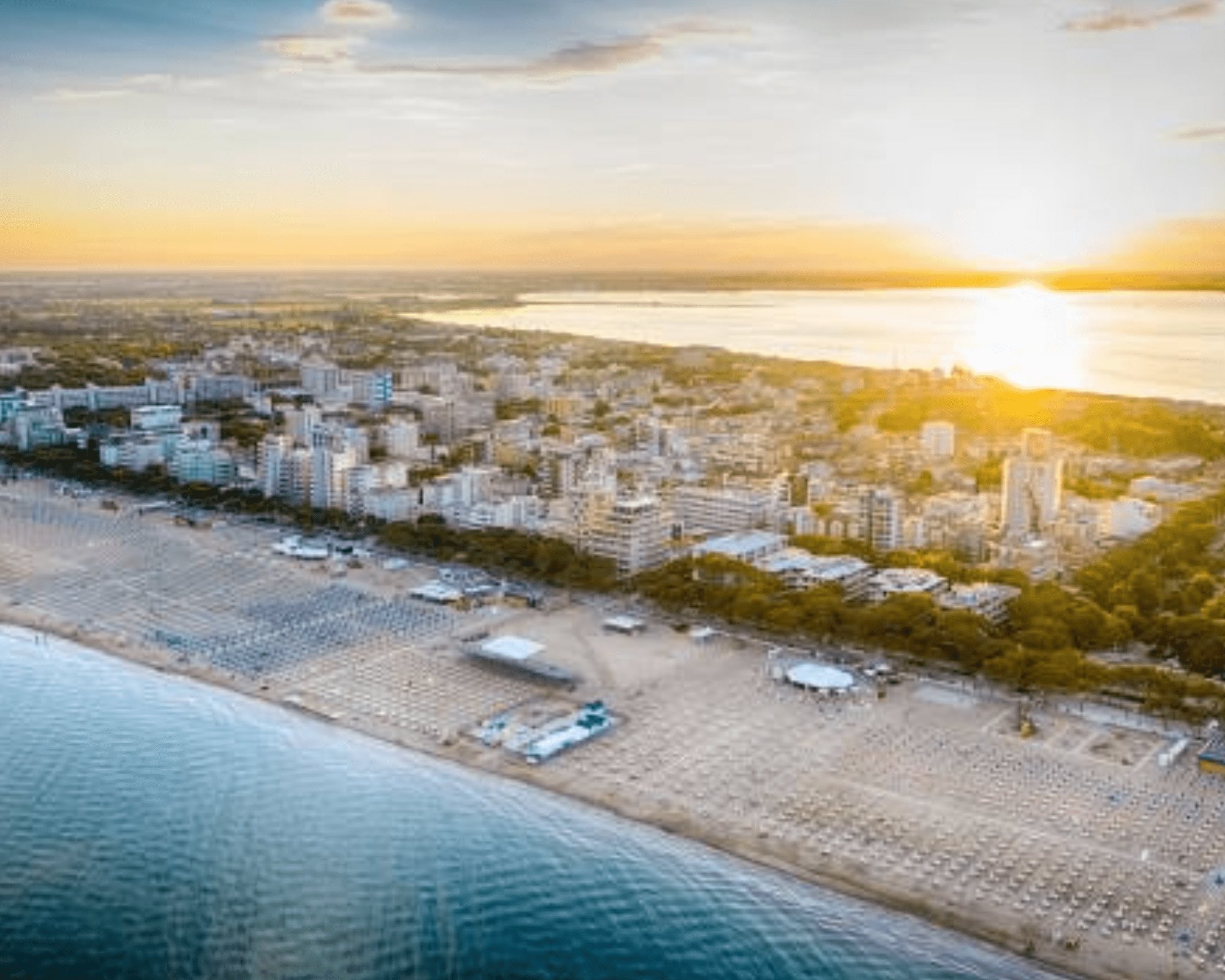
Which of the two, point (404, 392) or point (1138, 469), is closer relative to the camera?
point (1138, 469)

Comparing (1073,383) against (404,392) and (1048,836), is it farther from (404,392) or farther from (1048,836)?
(1048,836)

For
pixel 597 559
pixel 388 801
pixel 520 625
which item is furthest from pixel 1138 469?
pixel 388 801

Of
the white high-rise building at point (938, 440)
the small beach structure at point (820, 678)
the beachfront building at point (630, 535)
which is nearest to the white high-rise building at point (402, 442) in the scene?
the beachfront building at point (630, 535)

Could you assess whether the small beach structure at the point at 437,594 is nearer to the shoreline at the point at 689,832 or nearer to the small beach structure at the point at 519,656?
the small beach structure at the point at 519,656

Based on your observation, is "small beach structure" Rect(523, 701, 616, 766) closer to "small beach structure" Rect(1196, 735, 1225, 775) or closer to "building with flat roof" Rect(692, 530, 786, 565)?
"building with flat roof" Rect(692, 530, 786, 565)

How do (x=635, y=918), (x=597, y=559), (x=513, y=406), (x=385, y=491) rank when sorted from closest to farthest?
(x=635, y=918) → (x=597, y=559) → (x=385, y=491) → (x=513, y=406)
